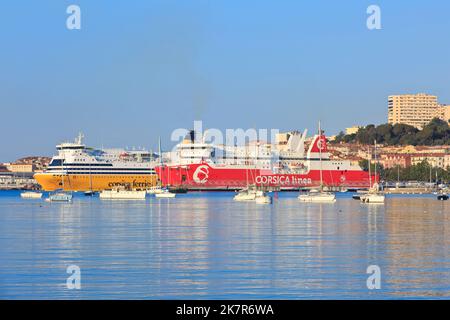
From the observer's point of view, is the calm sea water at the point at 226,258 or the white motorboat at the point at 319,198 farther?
the white motorboat at the point at 319,198

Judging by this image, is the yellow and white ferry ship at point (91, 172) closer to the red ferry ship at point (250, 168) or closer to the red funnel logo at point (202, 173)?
the red ferry ship at point (250, 168)

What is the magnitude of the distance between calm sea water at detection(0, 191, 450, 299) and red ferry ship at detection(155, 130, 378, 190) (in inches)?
2477

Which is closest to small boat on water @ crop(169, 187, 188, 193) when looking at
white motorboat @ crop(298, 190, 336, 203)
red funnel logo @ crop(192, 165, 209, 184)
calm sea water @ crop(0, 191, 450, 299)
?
red funnel logo @ crop(192, 165, 209, 184)

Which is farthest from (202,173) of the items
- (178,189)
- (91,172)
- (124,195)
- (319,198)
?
(319,198)

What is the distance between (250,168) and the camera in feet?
352

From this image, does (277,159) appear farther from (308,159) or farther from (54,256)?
(54,256)

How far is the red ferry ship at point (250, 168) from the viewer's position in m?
106

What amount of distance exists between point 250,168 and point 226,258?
81463 mm

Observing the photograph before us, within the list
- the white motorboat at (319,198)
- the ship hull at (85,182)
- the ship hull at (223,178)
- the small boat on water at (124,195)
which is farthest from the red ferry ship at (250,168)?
the white motorboat at (319,198)

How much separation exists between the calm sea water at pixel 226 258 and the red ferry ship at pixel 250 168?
6291 cm

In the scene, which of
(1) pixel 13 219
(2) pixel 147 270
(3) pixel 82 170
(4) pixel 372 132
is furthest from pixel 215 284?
(4) pixel 372 132

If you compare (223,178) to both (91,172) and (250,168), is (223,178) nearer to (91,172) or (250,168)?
(250,168)
